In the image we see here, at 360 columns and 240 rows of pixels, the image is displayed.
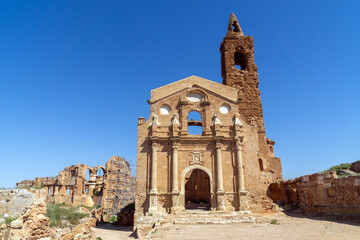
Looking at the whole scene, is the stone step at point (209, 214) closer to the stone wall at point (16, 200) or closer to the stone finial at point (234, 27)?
the stone wall at point (16, 200)

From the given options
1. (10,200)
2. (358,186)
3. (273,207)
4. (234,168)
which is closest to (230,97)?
(234,168)

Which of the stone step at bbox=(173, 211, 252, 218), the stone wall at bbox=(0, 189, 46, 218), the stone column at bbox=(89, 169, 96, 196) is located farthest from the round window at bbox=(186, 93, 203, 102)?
the stone column at bbox=(89, 169, 96, 196)

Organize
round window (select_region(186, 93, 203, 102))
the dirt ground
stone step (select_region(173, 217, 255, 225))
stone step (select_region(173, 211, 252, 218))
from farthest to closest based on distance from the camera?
round window (select_region(186, 93, 203, 102))
stone step (select_region(173, 211, 252, 218))
stone step (select_region(173, 217, 255, 225))
the dirt ground

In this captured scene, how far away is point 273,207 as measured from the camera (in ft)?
59.7

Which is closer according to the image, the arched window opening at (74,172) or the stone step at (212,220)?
the stone step at (212,220)

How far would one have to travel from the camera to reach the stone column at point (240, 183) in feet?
55.9

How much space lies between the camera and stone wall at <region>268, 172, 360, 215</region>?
13.9 meters

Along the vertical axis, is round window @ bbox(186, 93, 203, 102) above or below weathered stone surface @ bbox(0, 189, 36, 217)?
above

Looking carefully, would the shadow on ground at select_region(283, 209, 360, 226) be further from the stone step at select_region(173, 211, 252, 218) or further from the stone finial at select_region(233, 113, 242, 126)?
the stone finial at select_region(233, 113, 242, 126)

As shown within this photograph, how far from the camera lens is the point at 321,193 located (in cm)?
1655

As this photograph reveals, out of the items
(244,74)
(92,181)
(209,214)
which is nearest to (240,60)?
(244,74)

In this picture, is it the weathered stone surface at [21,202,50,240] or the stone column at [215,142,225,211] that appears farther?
the stone column at [215,142,225,211]

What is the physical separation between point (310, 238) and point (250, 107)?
15.5m

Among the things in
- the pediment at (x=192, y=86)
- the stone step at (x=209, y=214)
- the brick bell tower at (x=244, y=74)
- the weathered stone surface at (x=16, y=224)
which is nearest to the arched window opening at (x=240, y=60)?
the brick bell tower at (x=244, y=74)
